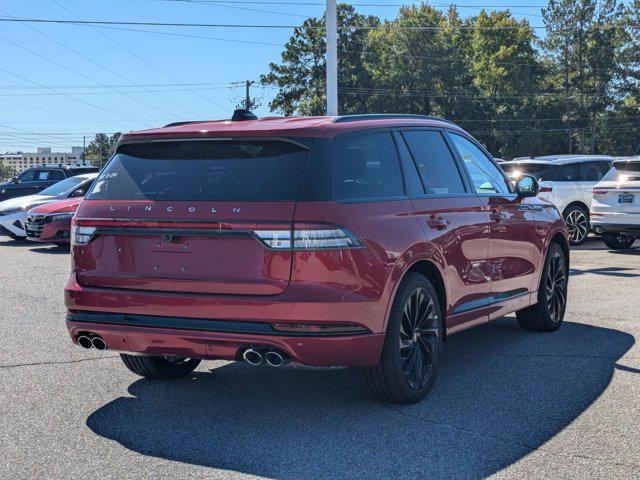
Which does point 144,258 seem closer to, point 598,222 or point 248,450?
point 248,450

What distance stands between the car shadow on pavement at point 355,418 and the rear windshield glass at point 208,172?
1319 mm

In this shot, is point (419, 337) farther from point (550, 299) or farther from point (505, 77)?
point (505, 77)

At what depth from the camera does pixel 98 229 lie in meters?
5.06

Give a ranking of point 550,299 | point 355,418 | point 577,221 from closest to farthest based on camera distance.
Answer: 1. point 355,418
2. point 550,299
3. point 577,221

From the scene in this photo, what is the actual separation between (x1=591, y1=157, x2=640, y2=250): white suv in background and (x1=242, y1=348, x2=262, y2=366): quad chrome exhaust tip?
11.3 metres

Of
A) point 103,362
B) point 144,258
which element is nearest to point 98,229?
point 144,258

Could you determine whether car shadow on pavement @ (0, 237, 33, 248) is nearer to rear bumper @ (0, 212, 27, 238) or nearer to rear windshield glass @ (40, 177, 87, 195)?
rear bumper @ (0, 212, 27, 238)

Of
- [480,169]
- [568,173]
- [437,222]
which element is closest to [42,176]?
[568,173]

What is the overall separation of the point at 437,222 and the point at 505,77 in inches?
3041

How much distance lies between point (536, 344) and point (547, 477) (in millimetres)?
3202

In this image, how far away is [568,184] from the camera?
16.5 m

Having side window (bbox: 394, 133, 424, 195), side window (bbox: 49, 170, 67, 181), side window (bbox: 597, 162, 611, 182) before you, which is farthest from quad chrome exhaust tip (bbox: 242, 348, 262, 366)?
side window (bbox: 49, 170, 67, 181)

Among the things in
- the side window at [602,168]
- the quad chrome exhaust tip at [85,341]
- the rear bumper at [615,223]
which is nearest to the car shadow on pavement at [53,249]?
the rear bumper at [615,223]

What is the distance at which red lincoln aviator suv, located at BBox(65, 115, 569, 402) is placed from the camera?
180 inches
